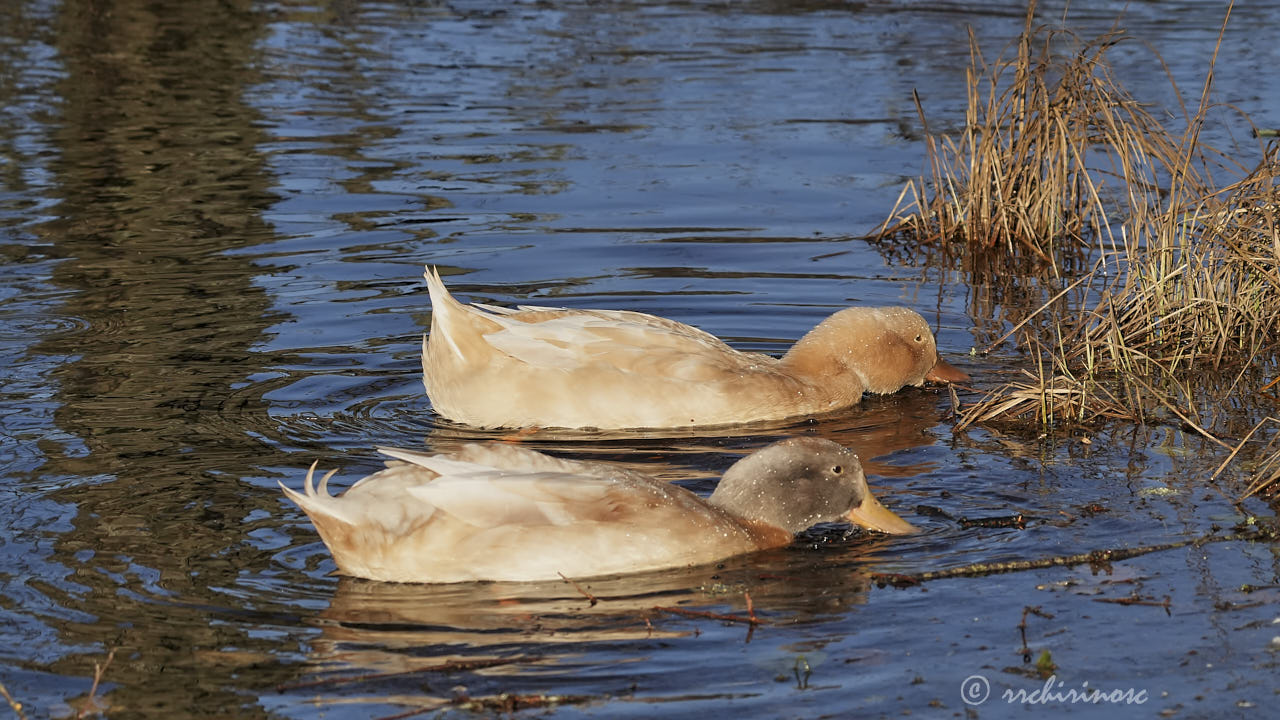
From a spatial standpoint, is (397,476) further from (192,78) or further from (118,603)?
(192,78)

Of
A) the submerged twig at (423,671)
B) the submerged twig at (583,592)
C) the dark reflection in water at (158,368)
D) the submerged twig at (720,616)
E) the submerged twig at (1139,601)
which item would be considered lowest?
the dark reflection in water at (158,368)

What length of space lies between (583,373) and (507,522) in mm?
2227

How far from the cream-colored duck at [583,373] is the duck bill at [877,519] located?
71.2 inches

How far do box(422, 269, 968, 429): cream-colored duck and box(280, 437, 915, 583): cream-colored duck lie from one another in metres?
1.78

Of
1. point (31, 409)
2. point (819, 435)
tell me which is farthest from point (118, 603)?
point (819, 435)

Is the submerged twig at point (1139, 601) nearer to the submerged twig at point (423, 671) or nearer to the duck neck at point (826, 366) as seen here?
the submerged twig at point (423, 671)

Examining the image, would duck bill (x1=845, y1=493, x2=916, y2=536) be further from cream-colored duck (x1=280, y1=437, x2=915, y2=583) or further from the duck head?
cream-colored duck (x1=280, y1=437, x2=915, y2=583)

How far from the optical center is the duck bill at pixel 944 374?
906cm

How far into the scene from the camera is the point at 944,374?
9.10 metres

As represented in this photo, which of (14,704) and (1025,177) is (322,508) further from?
(1025,177)

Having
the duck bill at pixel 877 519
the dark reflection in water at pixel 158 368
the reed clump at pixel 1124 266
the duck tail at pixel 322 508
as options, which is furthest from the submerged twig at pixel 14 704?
the reed clump at pixel 1124 266

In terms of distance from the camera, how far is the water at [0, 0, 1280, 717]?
5.30m

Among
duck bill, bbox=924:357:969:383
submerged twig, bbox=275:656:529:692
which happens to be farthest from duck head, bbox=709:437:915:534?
duck bill, bbox=924:357:969:383

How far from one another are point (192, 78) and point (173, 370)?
939 centimetres
